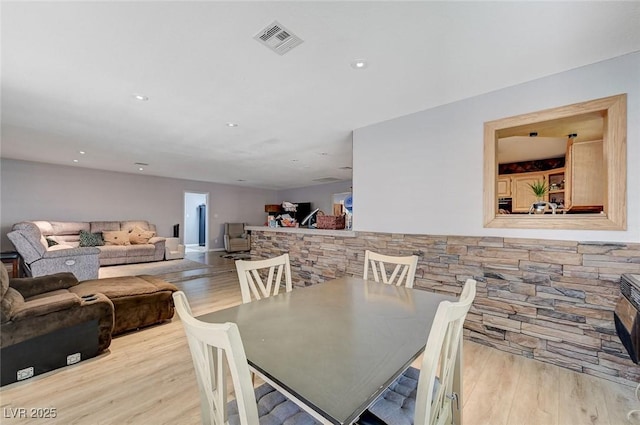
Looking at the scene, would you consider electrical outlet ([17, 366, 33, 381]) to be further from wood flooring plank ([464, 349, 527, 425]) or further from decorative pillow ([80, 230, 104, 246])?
decorative pillow ([80, 230, 104, 246])

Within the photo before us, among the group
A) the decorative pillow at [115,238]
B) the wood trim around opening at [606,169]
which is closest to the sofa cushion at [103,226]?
the decorative pillow at [115,238]

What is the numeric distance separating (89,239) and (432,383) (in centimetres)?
793

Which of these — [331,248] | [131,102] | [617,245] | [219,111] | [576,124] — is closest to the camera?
[617,245]

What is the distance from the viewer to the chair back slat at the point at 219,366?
2.34 feet

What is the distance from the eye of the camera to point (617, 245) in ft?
6.26

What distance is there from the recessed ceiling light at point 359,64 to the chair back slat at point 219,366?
1984 mm

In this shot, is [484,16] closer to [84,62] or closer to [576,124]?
[576,124]

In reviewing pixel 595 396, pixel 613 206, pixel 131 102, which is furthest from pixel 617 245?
pixel 131 102

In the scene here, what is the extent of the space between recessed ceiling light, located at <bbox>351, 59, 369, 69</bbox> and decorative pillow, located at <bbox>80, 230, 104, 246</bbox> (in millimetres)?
7294

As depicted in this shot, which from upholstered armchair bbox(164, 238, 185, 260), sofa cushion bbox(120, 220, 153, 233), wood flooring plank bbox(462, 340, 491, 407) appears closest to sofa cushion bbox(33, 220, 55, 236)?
sofa cushion bbox(120, 220, 153, 233)

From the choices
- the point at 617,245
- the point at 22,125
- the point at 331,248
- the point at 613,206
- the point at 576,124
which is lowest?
the point at 331,248

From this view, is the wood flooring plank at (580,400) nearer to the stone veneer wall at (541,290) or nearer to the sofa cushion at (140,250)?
the stone veneer wall at (541,290)

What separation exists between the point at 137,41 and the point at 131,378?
2.49 metres

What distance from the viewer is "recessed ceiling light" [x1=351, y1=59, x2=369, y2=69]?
6.47ft
